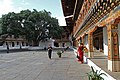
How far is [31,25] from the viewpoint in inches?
1953

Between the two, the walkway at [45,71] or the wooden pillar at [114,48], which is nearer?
the wooden pillar at [114,48]

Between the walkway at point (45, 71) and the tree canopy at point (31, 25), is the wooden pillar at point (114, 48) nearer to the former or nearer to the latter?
the walkway at point (45, 71)

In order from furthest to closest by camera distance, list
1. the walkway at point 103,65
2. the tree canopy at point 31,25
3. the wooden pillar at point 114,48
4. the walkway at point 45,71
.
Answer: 1. the tree canopy at point 31,25
2. the walkway at point 45,71
3. the wooden pillar at point 114,48
4. the walkway at point 103,65

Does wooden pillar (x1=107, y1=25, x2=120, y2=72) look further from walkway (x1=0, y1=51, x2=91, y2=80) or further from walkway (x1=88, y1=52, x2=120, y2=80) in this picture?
walkway (x1=0, y1=51, x2=91, y2=80)

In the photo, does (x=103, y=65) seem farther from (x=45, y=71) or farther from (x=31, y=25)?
(x=31, y=25)

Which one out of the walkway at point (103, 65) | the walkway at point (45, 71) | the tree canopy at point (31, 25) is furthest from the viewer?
the tree canopy at point (31, 25)

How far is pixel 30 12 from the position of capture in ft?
173

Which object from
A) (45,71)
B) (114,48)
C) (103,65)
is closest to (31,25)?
(45,71)

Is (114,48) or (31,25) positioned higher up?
(31,25)

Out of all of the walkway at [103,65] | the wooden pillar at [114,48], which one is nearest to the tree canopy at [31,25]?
the walkway at [103,65]

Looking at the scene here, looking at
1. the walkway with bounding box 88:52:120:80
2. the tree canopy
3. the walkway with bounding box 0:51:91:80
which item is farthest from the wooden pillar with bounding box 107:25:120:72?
the tree canopy

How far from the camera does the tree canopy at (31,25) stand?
49.6 metres

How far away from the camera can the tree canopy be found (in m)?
49.6

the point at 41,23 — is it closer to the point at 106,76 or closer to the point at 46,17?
the point at 46,17
